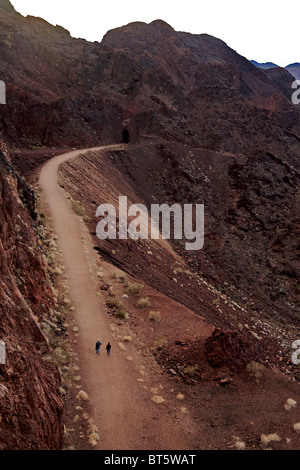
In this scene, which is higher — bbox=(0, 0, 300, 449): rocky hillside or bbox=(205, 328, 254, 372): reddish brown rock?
bbox=(0, 0, 300, 449): rocky hillside

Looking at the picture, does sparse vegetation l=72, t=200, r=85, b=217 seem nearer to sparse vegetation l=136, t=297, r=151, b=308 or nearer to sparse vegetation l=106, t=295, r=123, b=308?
sparse vegetation l=106, t=295, r=123, b=308

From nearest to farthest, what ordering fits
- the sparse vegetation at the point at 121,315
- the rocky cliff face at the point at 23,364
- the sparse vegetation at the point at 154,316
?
the rocky cliff face at the point at 23,364 → the sparse vegetation at the point at 121,315 → the sparse vegetation at the point at 154,316

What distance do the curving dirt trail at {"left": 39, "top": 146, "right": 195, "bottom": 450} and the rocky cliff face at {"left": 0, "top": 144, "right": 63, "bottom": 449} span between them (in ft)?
4.78

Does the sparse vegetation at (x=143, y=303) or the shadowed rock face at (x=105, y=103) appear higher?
the shadowed rock face at (x=105, y=103)

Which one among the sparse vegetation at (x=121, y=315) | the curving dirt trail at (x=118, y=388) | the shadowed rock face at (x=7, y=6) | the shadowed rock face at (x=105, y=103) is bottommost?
the curving dirt trail at (x=118, y=388)

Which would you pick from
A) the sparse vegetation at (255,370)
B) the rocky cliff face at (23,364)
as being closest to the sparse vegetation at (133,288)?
the rocky cliff face at (23,364)

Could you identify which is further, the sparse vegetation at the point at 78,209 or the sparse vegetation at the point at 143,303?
the sparse vegetation at the point at 78,209

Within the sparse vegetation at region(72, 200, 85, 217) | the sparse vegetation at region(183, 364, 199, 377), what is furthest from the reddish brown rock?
the sparse vegetation at region(72, 200, 85, 217)

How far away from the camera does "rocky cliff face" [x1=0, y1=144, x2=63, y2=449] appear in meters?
7.24

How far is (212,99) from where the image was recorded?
72875 mm

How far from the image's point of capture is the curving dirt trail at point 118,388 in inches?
375

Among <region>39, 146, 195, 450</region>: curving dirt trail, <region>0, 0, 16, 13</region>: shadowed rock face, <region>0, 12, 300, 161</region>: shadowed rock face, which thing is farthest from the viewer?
<region>0, 0, 16, 13</region>: shadowed rock face

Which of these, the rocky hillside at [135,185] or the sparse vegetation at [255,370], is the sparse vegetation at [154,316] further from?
the sparse vegetation at [255,370]

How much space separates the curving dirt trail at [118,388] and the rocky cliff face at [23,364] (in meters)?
1.46
